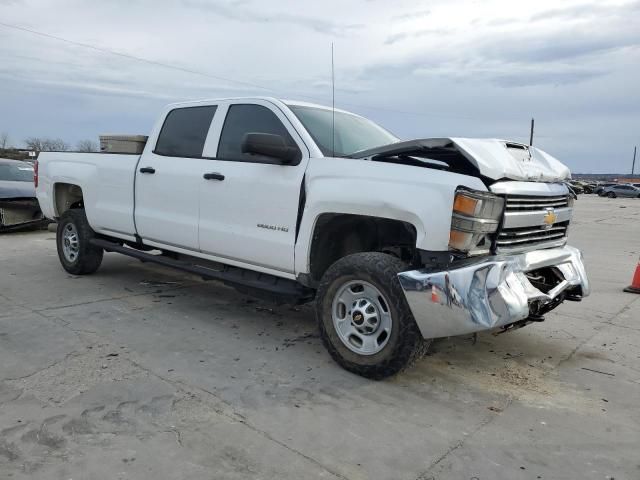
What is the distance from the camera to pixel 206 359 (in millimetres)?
4199

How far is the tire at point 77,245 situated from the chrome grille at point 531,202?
5001mm

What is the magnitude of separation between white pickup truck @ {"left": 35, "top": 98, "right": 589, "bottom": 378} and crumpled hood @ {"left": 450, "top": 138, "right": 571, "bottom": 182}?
0.05ft

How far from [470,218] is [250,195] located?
190cm

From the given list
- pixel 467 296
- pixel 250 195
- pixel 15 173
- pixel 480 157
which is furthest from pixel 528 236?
pixel 15 173

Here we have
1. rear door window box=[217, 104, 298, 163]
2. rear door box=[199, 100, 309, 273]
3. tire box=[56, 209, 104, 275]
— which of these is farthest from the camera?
tire box=[56, 209, 104, 275]

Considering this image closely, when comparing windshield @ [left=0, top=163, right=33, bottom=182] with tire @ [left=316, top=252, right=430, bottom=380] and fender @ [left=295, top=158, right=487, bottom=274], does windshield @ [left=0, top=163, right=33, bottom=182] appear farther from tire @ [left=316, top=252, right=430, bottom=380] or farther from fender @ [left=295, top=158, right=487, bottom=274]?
tire @ [left=316, top=252, right=430, bottom=380]

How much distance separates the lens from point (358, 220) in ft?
13.7

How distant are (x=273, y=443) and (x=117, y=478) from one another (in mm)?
804

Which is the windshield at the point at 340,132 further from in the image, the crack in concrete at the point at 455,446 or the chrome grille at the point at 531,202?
the crack in concrete at the point at 455,446

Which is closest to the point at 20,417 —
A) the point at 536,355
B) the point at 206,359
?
the point at 206,359

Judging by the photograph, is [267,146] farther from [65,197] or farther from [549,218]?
[65,197]

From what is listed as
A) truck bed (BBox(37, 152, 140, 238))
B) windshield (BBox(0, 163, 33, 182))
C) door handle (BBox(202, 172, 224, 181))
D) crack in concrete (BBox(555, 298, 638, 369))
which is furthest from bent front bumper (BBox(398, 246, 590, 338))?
windshield (BBox(0, 163, 33, 182))

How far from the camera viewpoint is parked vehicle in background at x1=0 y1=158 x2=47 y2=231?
10672 millimetres

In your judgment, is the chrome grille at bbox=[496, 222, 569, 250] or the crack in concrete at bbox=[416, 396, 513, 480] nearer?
the crack in concrete at bbox=[416, 396, 513, 480]
